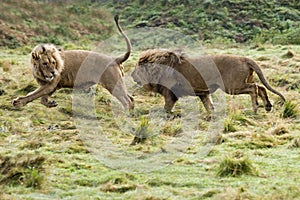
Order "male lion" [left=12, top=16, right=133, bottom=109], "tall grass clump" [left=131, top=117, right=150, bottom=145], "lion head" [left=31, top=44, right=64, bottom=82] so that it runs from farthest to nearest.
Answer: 1. "male lion" [left=12, top=16, right=133, bottom=109]
2. "lion head" [left=31, top=44, right=64, bottom=82]
3. "tall grass clump" [left=131, top=117, right=150, bottom=145]

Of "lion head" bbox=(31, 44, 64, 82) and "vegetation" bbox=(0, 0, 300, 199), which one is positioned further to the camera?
"lion head" bbox=(31, 44, 64, 82)

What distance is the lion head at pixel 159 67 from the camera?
11852mm

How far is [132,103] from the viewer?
39.3 ft

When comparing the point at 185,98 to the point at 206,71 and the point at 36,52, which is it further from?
the point at 36,52

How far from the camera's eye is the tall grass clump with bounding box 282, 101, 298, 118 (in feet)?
36.6

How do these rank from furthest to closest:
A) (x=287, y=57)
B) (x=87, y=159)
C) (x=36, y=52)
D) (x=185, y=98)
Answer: (x=287, y=57), (x=185, y=98), (x=36, y=52), (x=87, y=159)

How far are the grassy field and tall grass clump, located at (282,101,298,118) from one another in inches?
0.7

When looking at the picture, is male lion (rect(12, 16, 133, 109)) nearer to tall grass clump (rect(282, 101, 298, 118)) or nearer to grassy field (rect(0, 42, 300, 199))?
grassy field (rect(0, 42, 300, 199))

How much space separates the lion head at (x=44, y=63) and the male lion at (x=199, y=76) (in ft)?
5.96

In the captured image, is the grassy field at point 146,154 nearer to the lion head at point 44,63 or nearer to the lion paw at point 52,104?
the lion paw at point 52,104

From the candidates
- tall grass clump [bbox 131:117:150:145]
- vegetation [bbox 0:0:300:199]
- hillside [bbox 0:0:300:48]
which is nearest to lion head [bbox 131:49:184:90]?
vegetation [bbox 0:0:300:199]

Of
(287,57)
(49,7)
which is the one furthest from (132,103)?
(49,7)

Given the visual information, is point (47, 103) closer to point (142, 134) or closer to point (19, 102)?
point (19, 102)

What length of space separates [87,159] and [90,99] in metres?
4.24
